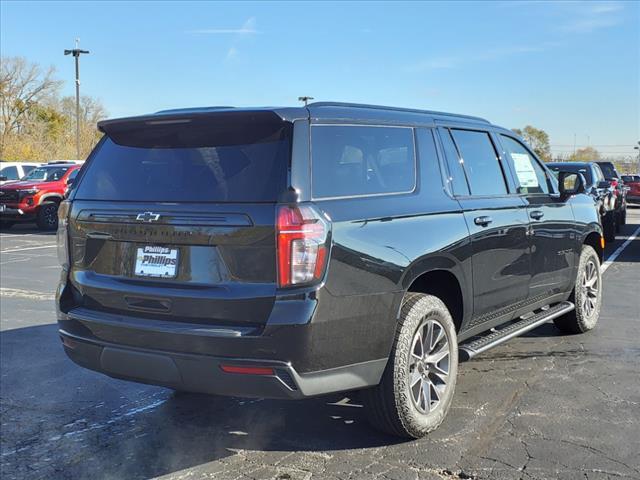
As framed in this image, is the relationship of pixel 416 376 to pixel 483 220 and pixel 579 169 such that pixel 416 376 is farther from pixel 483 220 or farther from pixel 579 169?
pixel 579 169

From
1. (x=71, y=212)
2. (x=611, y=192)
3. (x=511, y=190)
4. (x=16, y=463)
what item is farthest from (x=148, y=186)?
(x=611, y=192)

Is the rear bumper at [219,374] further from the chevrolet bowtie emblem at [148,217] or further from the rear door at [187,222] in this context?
the chevrolet bowtie emblem at [148,217]

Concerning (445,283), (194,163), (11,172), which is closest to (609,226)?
(445,283)

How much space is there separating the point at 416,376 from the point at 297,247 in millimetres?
1251

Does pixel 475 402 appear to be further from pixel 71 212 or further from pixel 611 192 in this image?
pixel 611 192

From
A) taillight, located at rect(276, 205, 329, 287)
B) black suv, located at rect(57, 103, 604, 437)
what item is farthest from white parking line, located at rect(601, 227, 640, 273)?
taillight, located at rect(276, 205, 329, 287)

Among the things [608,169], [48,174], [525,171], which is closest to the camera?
[525,171]

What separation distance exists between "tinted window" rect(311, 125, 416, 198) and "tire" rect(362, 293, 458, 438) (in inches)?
27.7

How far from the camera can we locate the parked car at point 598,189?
11.8 meters

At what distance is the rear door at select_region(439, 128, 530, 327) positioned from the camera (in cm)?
437

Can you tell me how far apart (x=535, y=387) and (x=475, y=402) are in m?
0.57

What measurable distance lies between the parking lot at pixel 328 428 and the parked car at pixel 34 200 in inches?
531

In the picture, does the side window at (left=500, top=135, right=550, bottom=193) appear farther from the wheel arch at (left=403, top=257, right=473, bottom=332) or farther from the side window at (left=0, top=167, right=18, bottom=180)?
the side window at (left=0, top=167, right=18, bottom=180)

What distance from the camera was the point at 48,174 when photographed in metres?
19.2
